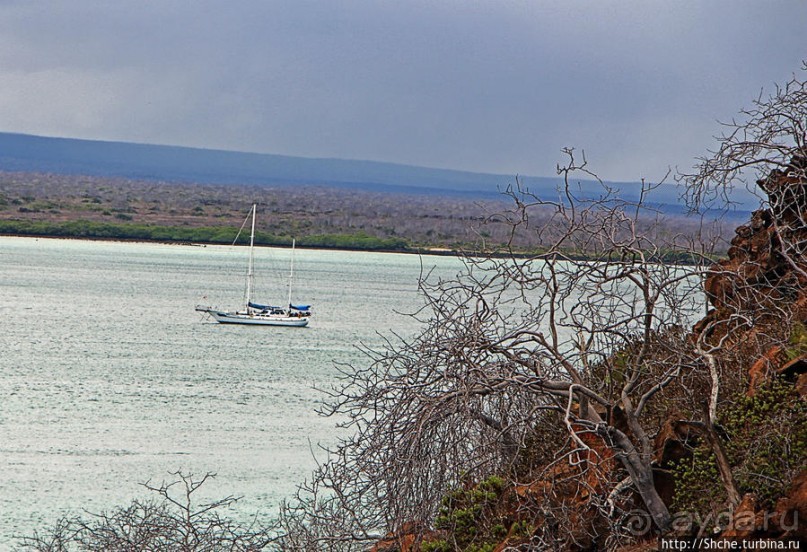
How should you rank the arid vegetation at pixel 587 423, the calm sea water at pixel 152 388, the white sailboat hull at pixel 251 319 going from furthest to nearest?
the white sailboat hull at pixel 251 319, the calm sea water at pixel 152 388, the arid vegetation at pixel 587 423

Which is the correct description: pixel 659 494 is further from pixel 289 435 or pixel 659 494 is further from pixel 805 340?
pixel 289 435

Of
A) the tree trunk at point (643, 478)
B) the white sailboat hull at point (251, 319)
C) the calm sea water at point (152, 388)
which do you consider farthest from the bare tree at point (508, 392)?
the white sailboat hull at point (251, 319)

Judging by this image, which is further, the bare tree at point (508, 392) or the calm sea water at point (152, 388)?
the calm sea water at point (152, 388)

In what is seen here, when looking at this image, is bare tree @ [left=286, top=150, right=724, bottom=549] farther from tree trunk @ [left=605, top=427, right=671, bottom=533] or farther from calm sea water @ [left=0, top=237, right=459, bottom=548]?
calm sea water @ [left=0, top=237, right=459, bottom=548]

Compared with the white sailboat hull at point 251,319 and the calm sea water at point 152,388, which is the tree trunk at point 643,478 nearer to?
the calm sea water at point 152,388

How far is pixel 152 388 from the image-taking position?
50250mm

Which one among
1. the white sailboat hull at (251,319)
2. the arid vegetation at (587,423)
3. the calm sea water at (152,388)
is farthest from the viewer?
the white sailboat hull at (251,319)

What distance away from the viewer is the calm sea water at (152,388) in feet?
102

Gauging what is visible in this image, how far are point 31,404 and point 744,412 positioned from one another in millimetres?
37125

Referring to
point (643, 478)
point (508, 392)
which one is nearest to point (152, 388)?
point (508, 392)

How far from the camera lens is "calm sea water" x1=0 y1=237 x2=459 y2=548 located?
102 ft

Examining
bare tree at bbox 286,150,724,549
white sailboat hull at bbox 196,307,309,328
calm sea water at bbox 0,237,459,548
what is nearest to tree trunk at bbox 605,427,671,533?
bare tree at bbox 286,150,724,549

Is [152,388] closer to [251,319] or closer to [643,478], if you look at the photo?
[251,319]

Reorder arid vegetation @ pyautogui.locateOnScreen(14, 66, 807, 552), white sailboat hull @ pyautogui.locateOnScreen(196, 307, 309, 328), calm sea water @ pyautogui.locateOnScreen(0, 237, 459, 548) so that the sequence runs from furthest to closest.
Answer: white sailboat hull @ pyautogui.locateOnScreen(196, 307, 309, 328) → calm sea water @ pyautogui.locateOnScreen(0, 237, 459, 548) → arid vegetation @ pyautogui.locateOnScreen(14, 66, 807, 552)
